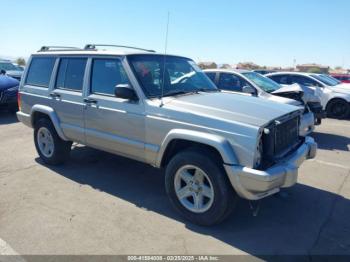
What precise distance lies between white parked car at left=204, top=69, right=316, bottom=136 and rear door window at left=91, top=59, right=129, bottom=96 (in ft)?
12.9

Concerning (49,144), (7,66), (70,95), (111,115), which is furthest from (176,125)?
(7,66)

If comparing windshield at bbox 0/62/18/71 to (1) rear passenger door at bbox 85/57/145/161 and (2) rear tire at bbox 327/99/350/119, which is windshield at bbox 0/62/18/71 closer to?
(1) rear passenger door at bbox 85/57/145/161

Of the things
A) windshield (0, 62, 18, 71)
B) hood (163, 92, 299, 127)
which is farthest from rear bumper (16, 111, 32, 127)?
windshield (0, 62, 18, 71)

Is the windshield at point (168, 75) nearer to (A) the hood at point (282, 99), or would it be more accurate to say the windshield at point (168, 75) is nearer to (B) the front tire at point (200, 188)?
(B) the front tire at point (200, 188)

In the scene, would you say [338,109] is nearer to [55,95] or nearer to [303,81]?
[303,81]

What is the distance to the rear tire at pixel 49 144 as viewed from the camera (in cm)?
578

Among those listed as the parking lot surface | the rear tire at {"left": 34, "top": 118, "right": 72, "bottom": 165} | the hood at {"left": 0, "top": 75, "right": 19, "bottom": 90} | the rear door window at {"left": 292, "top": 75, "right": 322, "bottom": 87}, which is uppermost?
the rear door window at {"left": 292, "top": 75, "right": 322, "bottom": 87}

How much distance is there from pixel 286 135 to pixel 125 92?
206cm

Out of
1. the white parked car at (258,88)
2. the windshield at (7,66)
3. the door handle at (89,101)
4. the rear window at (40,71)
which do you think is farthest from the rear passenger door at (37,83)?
the windshield at (7,66)

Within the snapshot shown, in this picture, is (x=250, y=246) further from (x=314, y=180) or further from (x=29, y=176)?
(x=29, y=176)

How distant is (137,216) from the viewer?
4156 millimetres

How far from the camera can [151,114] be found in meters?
4.16

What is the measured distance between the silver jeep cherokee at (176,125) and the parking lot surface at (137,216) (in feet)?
1.20

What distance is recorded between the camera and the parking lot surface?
3.53 meters
